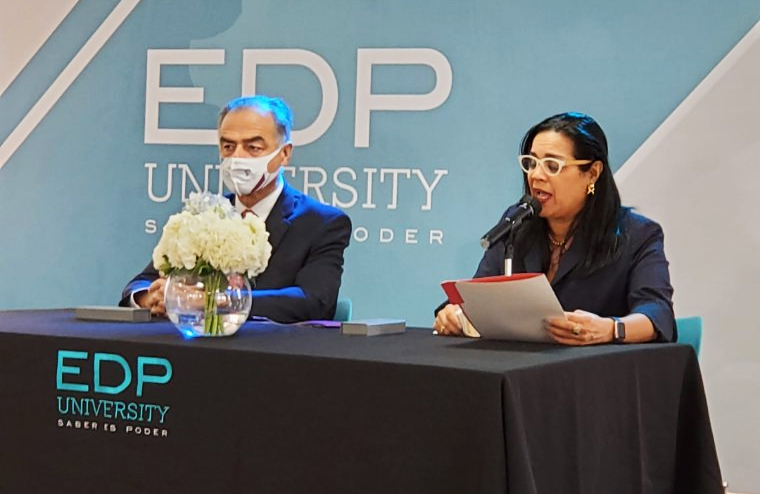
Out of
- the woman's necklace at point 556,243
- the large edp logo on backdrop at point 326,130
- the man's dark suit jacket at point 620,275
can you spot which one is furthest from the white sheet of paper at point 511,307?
the large edp logo on backdrop at point 326,130

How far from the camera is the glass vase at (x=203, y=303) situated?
9.00ft

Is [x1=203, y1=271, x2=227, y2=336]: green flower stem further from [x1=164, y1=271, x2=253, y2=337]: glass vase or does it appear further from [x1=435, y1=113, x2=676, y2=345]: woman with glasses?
[x1=435, y1=113, x2=676, y2=345]: woman with glasses

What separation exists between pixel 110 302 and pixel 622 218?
9.11 feet

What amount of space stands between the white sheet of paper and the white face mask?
4.09 ft

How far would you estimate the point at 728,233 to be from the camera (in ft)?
14.4

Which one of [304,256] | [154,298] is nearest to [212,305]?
[154,298]

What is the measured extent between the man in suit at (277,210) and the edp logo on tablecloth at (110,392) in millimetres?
961

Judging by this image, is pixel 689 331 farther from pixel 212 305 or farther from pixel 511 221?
pixel 212 305

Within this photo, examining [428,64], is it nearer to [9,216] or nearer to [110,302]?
[110,302]

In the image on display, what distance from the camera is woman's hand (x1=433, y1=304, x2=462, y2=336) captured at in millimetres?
2969

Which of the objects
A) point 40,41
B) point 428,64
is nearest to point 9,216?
point 40,41

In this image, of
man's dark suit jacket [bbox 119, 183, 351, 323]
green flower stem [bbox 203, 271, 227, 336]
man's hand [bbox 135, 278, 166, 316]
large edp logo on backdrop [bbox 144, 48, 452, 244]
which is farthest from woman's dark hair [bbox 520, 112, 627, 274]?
large edp logo on backdrop [bbox 144, 48, 452, 244]

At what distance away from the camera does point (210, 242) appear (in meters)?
2.68

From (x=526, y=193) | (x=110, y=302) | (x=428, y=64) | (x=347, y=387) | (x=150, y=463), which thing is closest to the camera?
(x=347, y=387)
